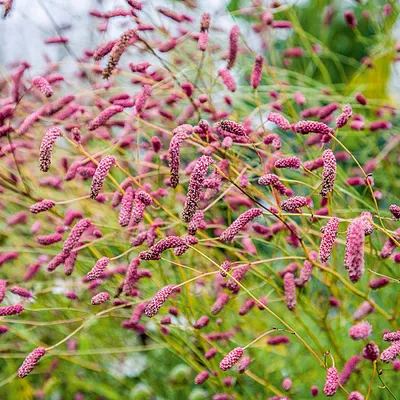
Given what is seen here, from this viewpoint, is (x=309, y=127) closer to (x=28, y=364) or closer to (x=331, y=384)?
(x=331, y=384)

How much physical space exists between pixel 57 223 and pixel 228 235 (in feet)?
3.37

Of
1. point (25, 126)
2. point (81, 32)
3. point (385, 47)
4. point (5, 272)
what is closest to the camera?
point (25, 126)

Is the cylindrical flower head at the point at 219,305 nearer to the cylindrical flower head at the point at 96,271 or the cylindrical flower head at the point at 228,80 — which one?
the cylindrical flower head at the point at 96,271

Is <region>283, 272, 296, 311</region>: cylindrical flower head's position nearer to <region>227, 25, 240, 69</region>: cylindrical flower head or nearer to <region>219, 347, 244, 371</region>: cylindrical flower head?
<region>219, 347, 244, 371</region>: cylindrical flower head

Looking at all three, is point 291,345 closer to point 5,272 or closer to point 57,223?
point 57,223

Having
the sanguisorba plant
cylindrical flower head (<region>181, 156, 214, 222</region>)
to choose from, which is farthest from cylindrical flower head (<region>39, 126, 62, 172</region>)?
cylindrical flower head (<region>181, 156, 214, 222</region>)

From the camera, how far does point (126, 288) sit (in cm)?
127

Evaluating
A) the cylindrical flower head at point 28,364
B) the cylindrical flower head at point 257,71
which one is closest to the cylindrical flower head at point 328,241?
the cylindrical flower head at point 257,71

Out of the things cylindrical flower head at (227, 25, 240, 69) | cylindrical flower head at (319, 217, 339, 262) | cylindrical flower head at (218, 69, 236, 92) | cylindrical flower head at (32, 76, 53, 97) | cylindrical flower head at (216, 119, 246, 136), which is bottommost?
cylindrical flower head at (319, 217, 339, 262)

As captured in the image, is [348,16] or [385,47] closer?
[348,16]

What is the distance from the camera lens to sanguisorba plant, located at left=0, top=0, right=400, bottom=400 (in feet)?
3.81

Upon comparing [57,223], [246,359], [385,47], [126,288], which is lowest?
[57,223]

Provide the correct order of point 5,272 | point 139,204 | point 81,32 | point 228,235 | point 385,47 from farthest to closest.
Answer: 1. point 81,32
2. point 5,272
3. point 385,47
4. point 139,204
5. point 228,235

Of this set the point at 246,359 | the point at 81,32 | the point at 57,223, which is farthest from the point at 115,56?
the point at 81,32
